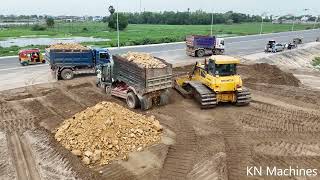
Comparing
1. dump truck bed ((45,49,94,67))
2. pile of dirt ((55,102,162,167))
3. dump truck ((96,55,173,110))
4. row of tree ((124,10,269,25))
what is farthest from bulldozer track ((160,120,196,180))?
row of tree ((124,10,269,25))

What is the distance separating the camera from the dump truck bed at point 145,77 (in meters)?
17.5

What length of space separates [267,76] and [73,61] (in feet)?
48.2

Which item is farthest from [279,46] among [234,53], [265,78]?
[265,78]

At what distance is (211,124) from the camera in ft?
53.3

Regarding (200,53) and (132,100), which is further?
(200,53)

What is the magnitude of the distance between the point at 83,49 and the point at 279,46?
28.3 metres

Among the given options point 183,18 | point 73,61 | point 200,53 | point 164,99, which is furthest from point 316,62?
point 183,18

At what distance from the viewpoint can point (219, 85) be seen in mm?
17719

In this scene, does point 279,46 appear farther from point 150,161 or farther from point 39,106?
point 150,161

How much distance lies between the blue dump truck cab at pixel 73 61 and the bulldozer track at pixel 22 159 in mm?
11302

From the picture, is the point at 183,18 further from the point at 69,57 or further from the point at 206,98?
the point at 206,98

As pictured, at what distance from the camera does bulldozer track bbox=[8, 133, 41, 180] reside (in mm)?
11541

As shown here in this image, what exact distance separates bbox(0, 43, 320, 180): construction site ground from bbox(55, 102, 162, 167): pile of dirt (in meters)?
0.40

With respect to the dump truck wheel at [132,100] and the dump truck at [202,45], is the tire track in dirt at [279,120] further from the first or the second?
the dump truck at [202,45]
